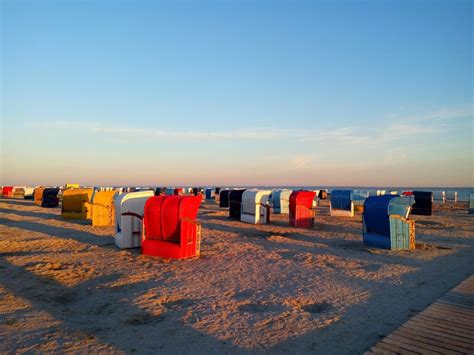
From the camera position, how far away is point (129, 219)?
14.7 m

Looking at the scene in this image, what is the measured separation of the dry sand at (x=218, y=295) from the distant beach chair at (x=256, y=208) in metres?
7.90

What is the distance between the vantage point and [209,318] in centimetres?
708

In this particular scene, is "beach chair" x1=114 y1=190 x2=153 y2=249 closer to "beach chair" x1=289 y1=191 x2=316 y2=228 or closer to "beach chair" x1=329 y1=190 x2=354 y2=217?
"beach chair" x1=289 y1=191 x2=316 y2=228

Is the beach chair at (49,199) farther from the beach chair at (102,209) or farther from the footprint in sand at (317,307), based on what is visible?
the footprint in sand at (317,307)

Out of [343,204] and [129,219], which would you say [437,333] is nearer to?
[129,219]

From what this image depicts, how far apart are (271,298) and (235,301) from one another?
897 mm

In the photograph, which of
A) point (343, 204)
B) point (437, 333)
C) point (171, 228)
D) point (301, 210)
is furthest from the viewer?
Answer: point (343, 204)

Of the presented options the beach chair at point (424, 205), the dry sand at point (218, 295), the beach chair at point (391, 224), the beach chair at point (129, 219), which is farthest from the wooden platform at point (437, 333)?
the beach chair at point (424, 205)

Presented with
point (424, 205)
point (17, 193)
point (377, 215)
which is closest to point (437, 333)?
point (377, 215)

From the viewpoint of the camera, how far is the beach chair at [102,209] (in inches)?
867

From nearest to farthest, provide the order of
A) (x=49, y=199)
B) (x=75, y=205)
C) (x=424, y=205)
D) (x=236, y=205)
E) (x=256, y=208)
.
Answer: (x=256, y=208)
(x=75, y=205)
(x=236, y=205)
(x=424, y=205)
(x=49, y=199)

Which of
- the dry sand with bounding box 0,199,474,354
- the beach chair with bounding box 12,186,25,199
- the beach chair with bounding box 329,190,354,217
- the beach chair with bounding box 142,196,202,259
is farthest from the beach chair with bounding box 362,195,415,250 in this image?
the beach chair with bounding box 12,186,25,199

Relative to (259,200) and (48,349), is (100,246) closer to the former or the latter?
(48,349)

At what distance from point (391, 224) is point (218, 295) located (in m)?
9.51
